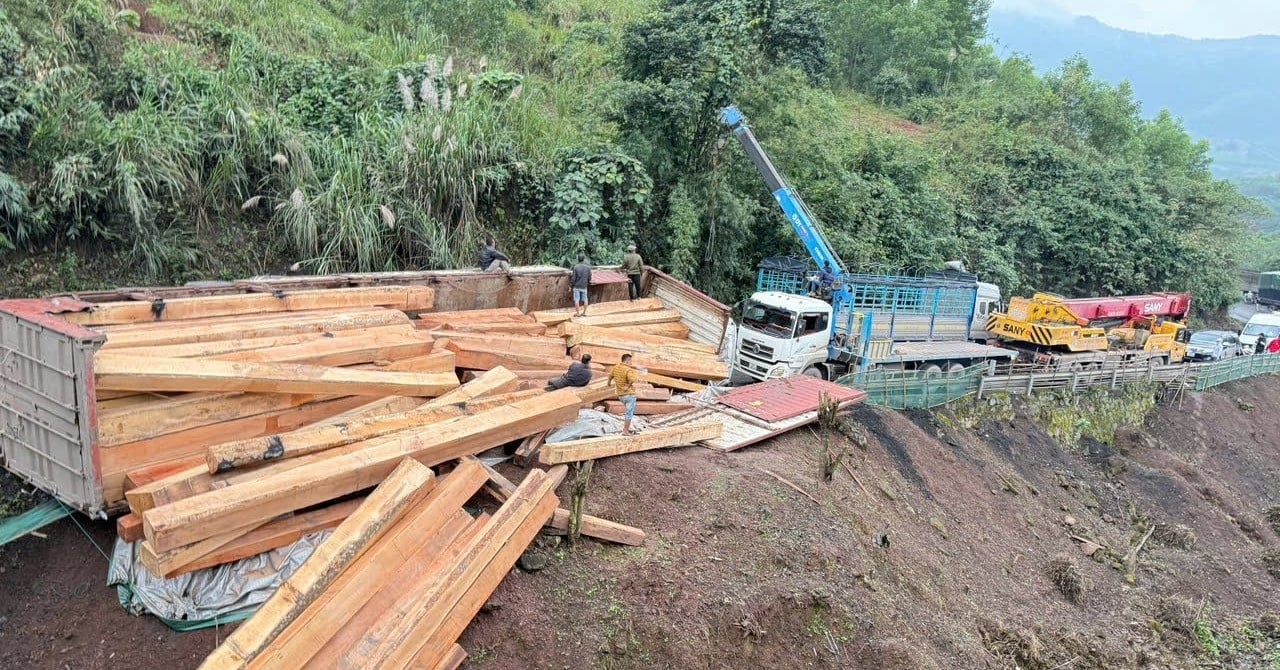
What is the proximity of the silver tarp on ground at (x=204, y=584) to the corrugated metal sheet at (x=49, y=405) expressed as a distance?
1.79 ft

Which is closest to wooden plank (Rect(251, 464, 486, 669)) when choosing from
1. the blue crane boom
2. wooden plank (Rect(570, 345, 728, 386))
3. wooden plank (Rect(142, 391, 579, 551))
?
wooden plank (Rect(142, 391, 579, 551))

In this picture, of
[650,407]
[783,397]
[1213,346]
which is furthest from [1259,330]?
[650,407]

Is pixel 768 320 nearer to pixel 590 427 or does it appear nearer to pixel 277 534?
pixel 590 427

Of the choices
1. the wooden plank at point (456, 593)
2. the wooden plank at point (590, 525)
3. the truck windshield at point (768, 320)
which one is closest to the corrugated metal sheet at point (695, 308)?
the truck windshield at point (768, 320)

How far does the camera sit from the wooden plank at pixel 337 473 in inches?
201

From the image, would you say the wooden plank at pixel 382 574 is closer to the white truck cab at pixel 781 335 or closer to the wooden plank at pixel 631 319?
the wooden plank at pixel 631 319

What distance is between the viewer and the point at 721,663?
6277mm

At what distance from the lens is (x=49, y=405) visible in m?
5.77

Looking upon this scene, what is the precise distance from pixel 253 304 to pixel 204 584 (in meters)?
3.45

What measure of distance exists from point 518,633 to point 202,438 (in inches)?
120

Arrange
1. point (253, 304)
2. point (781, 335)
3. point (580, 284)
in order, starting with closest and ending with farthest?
point (253, 304) → point (580, 284) → point (781, 335)

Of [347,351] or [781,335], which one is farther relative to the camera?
[781,335]

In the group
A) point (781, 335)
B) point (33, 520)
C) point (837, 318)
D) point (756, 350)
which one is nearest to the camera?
point (33, 520)

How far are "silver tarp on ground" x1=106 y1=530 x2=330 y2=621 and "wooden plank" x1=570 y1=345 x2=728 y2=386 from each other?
5312mm
